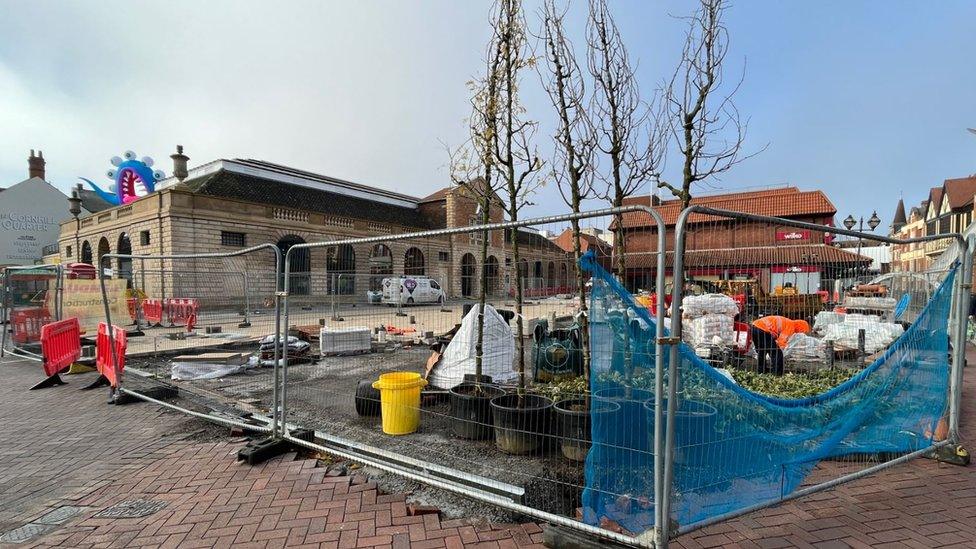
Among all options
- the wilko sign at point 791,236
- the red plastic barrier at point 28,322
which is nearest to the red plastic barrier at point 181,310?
the red plastic barrier at point 28,322

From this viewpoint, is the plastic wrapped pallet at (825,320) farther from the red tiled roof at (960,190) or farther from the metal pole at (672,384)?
the red tiled roof at (960,190)

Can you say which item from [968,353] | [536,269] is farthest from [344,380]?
[968,353]

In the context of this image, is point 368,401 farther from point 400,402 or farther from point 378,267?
point 378,267

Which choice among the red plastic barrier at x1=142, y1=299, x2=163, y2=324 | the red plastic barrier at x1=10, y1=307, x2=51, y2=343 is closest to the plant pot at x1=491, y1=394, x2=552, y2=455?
the red plastic barrier at x1=142, y1=299, x2=163, y2=324

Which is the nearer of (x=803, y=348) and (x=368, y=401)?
(x=368, y=401)

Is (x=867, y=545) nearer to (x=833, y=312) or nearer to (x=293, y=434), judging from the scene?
(x=833, y=312)

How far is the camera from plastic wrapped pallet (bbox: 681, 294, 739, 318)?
550cm

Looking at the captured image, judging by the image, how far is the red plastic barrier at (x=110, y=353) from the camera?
6.31 m

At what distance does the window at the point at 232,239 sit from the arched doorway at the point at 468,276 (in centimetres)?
2896

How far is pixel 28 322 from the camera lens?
425 inches

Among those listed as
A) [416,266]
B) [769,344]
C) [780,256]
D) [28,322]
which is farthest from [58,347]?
[769,344]

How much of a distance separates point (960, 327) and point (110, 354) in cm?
1054

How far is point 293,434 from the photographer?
459 centimetres

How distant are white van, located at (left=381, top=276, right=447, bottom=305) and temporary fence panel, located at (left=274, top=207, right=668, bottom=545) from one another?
2cm
